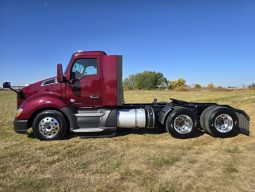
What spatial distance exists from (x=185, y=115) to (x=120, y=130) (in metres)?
2.60

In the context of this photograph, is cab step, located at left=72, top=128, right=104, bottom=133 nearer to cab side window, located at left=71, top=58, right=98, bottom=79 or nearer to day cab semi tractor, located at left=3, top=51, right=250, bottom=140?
day cab semi tractor, located at left=3, top=51, right=250, bottom=140

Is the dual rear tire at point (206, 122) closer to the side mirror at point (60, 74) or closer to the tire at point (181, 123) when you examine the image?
the tire at point (181, 123)

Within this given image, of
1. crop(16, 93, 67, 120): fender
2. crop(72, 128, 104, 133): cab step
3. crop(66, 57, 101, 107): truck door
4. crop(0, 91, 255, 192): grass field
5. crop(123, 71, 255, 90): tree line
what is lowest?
crop(0, 91, 255, 192): grass field

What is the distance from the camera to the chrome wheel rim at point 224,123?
9.52 meters

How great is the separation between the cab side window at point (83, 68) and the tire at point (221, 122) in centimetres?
389

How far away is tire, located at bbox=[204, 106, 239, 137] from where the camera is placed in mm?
9391

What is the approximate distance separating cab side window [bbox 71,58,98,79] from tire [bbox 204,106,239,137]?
3.89 meters

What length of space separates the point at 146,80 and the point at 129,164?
106m

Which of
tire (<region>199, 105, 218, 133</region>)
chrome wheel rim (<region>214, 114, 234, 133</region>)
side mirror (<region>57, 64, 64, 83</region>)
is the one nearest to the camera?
side mirror (<region>57, 64, 64, 83</region>)

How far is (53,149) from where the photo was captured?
8.19 meters

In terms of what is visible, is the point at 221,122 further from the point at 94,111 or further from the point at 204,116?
the point at 94,111

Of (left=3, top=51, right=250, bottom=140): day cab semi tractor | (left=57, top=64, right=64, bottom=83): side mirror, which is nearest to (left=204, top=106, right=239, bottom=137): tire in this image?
(left=3, top=51, right=250, bottom=140): day cab semi tractor

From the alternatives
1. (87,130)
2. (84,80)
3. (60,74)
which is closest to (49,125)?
(87,130)

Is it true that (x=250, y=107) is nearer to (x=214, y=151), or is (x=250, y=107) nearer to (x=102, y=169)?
(x=214, y=151)
